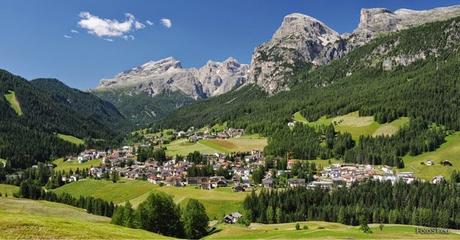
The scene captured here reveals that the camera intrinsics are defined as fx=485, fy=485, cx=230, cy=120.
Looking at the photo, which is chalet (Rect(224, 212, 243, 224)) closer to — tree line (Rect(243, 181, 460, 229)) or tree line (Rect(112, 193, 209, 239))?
tree line (Rect(243, 181, 460, 229))

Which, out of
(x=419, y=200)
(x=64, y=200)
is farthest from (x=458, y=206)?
(x=64, y=200)

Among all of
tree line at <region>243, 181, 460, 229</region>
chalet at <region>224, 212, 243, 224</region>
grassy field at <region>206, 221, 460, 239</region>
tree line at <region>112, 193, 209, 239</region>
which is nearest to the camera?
grassy field at <region>206, 221, 460, 239</region>

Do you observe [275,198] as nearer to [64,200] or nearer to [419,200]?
[419,200]

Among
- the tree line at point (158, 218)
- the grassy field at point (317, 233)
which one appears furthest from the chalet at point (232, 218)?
the tree line at point (158, 218)

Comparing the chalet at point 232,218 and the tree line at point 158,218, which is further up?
the tree line at point 158,218

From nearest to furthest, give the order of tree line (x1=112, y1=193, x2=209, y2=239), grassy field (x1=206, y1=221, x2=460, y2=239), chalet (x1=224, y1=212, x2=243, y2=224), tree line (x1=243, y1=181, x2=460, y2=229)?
grassy field (x1=206, y1=221, x2=460, y2=239) → tree line (x1=112, y1=193, x2=209, y2=239) → tree line (x1=243, y1=181, x2=460, y2=229) → chalet (x1=224, y1=212, x2=243, y2=224)

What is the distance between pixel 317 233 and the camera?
120438 mm

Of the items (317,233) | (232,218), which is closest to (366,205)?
(232,218)

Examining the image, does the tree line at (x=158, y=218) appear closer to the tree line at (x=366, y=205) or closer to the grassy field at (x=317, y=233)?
the grassy field at (x=317, y=233)

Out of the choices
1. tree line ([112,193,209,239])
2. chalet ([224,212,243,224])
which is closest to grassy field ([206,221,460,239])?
tree line ([112,193,209,239])

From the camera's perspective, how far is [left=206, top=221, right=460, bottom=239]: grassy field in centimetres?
11244

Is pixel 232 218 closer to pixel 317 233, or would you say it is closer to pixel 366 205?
pixel 317 233

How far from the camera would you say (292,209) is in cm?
17738

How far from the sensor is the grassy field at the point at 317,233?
112438 mm
